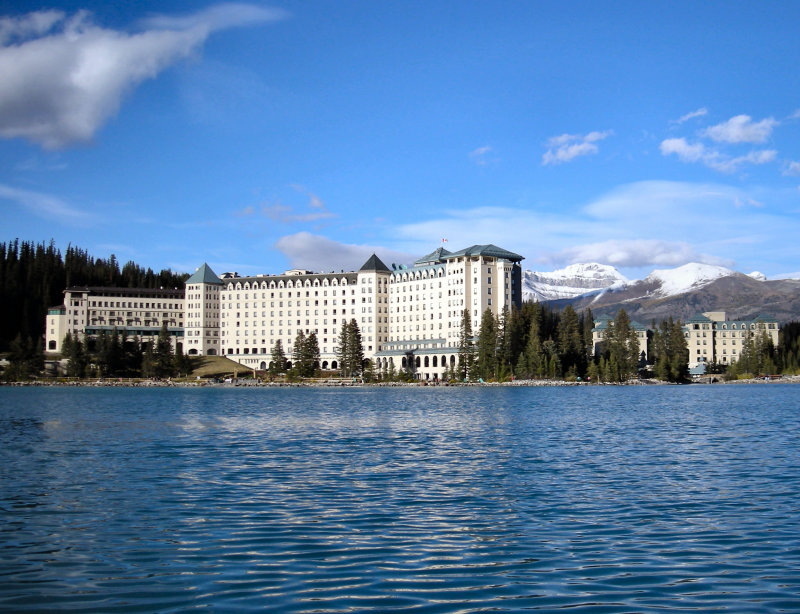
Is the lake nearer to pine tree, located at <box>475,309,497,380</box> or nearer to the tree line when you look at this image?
pine tree, located at <box>475,309,497,380</box>

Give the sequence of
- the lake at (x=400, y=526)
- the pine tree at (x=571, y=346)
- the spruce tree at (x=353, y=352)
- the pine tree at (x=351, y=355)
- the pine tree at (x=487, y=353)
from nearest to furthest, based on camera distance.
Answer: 1. the lake at (x=400, y=526)
2. the pine tree at (x=487, y=353)
3. the pine tree at (x=571, y=346)
4. the spruce tree at (x=353, y=352)
5. the pine tree at (x=351, y=355)

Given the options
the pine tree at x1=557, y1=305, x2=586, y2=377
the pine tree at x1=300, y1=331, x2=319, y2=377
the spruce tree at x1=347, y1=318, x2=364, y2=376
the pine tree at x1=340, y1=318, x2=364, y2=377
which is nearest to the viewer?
the pine tree at x1=557, y1=305, x2=586, y2=377

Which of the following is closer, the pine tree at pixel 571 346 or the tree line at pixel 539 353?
the tree line at pixel 539 353

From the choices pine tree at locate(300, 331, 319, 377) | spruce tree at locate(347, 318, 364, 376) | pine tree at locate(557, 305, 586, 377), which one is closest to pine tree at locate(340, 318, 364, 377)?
spruce tree at locate(347, 318, 364, 376)

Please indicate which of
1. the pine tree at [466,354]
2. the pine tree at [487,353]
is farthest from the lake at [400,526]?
the pine tree at [466,354]

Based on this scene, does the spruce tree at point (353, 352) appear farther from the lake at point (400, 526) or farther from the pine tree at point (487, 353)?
the lake at point (400, 526)

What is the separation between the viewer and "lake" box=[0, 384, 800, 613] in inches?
612

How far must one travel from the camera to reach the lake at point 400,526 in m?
15.5

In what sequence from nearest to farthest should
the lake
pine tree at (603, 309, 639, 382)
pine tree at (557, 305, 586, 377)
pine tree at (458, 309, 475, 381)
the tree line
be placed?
1. the lake
2. the tree line
3. pine tree at (458, 309, 475, 381)
4. pine tree at (557, 305, 586, 377)
5. pine tree at (603, 309, 639, 382)

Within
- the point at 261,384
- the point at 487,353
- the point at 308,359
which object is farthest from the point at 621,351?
the point at 261,384

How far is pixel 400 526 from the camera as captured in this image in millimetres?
21406

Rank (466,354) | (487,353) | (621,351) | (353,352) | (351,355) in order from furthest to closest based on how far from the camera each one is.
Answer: (353,352) → (351,355) → (621,351) → (466,354) → (487,353)

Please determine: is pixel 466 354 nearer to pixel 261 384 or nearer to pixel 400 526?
pixel 261 384

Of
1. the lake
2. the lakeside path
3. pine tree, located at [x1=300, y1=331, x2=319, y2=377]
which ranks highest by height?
pine tree, located at [x1=300, y1=331, x2=319, y2=377]
